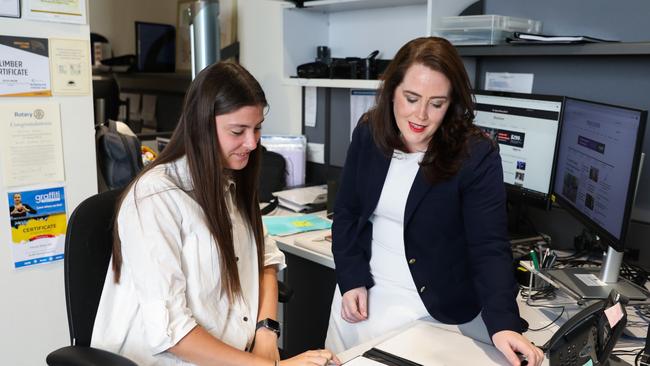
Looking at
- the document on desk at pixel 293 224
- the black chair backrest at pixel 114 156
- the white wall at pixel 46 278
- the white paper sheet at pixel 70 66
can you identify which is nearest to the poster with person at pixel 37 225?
the white wall at pixel 46 278

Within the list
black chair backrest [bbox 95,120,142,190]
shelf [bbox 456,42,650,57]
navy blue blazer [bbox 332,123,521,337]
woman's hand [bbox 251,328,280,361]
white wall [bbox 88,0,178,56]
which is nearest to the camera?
navy blue blazer [bbox 332,123,521,337]

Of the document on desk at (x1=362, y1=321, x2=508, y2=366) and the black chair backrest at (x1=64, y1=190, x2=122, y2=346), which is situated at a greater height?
the black chair backrest at (x1=64, y1=190, x2=122, y2=346)

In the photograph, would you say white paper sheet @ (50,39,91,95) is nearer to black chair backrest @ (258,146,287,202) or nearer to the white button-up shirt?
the white button-up shirt

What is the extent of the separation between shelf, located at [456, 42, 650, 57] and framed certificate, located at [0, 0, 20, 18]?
135 cm

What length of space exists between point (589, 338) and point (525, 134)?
0.88 meters

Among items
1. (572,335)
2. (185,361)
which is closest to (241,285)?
(185,361)

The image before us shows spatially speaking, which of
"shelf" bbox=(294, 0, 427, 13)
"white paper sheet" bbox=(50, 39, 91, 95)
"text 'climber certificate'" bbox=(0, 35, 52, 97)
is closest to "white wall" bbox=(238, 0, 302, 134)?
"shelf" bbox=(294, 0, 427, 13)

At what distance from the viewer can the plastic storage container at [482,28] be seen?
1803mm

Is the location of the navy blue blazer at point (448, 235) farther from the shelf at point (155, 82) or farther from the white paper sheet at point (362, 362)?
the shelf at point (155, 82)

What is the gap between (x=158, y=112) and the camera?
411cm

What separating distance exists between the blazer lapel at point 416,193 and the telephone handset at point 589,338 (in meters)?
0.42

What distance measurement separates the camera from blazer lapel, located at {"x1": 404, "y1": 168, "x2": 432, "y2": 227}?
1294 millimetres

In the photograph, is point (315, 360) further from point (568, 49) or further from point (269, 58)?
point (269, 58)

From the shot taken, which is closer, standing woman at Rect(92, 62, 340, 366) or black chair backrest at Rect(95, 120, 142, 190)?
standing woman at Rect(92, 62, 340, 366)
